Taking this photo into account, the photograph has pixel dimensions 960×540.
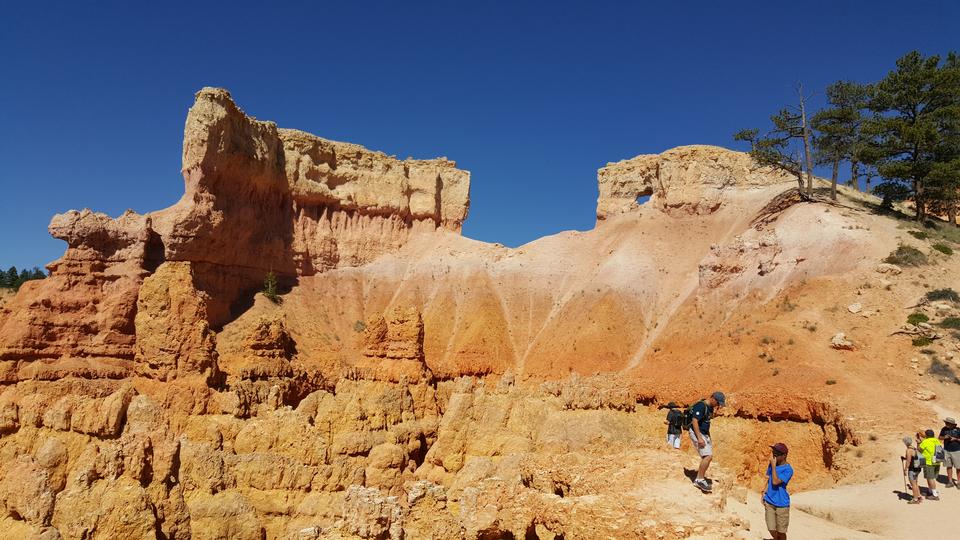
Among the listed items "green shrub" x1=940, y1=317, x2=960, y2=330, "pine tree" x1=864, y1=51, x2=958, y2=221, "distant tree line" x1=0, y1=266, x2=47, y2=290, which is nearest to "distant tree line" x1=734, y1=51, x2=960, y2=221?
"pine tree" x1=864, y1=51, x2=958, y2=221

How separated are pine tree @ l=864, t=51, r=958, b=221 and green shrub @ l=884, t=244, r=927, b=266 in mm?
8066

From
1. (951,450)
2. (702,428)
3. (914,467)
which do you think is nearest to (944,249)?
(951,450)

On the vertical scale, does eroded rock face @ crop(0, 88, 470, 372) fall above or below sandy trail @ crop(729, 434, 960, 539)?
above

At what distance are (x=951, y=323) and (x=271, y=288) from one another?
4727cm

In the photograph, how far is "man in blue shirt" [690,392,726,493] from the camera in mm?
11508

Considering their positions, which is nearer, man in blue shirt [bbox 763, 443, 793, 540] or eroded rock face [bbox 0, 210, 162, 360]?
man in blue shirt [bbox 763, 443, 793, 540]

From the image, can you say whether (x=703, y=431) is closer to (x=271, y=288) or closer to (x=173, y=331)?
(x=173, y=331)

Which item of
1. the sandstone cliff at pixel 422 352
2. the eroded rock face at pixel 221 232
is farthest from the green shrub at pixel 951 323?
the eroded rock face at pixel 221 232

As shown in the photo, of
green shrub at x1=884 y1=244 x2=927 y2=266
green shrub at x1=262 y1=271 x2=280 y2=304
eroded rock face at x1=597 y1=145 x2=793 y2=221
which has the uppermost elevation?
eroded rock face at x1=597 y1=145 x2=793 y2=221

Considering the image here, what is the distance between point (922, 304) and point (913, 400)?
900 centimetres

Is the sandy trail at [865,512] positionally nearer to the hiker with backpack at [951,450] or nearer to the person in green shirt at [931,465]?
the person in green shirt at [931,465]

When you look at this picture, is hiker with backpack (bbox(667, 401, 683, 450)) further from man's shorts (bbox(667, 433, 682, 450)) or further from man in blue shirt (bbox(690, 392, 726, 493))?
man in blue shirt (bbox(690, 392, 726, 493))

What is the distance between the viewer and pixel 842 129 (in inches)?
1930

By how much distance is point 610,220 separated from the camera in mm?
62750
